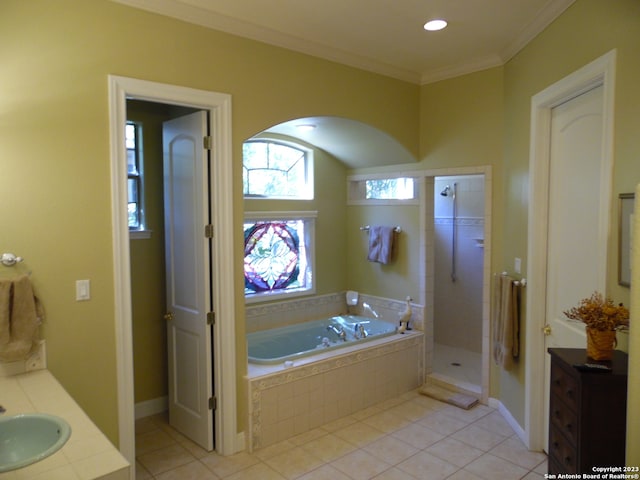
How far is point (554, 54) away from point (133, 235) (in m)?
3.24

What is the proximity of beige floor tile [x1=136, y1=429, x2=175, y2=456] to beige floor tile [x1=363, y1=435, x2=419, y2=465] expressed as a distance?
144 cm

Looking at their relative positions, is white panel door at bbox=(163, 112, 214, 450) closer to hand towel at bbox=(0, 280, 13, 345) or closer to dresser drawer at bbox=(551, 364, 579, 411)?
hand towel at bbox=(0, 280, 13, 345)

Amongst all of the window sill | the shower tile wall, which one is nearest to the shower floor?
the shower tile wall

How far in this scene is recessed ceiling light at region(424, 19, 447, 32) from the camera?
123 inches

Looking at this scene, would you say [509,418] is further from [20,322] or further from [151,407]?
[20,322]

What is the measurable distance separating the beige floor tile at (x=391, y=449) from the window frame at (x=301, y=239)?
189 cm

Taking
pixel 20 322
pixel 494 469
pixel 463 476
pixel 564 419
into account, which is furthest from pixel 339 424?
pixel 20 322

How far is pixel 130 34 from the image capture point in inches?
106

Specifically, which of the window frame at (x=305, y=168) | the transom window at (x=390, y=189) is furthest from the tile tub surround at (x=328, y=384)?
the window frame at (x=305, y=168)

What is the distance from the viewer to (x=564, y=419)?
6.65 feet

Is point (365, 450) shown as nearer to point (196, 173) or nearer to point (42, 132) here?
point (196, 173)

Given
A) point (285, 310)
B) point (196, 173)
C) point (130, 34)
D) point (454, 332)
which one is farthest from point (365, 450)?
point (130, 34)

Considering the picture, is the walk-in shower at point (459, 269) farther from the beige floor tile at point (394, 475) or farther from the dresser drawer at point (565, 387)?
the dresser drawer at point (565, 387)

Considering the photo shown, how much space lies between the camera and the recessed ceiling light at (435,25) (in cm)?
313
